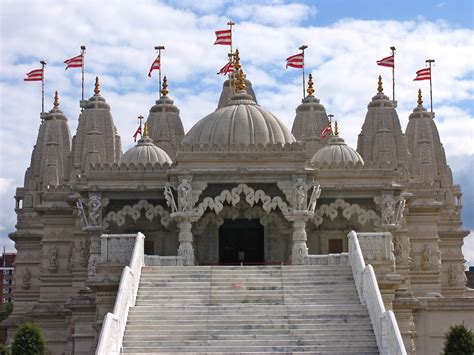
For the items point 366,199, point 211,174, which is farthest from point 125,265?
point 366,199

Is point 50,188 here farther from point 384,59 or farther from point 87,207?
point 384,59

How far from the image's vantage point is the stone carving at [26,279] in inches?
2395

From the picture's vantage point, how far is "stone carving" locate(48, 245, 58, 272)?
54.2 metres

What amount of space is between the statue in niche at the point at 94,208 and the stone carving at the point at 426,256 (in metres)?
14.8

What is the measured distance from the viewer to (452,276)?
191 feet

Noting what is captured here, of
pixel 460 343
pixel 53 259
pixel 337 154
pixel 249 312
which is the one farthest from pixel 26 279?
pixel 460 343

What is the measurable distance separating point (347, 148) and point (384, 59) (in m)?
12.8

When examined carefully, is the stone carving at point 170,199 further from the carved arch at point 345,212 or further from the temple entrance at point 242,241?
the carved arch at point 345,212

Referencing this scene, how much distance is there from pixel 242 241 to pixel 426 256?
9.82m

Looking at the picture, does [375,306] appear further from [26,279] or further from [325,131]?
[26,279]

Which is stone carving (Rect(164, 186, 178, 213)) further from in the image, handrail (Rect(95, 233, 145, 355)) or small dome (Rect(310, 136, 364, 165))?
small dome (Rect(310, 136, 364, 165))

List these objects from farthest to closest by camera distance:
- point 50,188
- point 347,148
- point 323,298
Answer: point 50,188 < point 347,148 < point 323,298

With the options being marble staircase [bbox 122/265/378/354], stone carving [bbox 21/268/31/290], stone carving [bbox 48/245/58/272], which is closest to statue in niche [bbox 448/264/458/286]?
Answer: stone carving [bbox 48/245/58/272]

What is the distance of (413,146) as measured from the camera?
65500 mm
